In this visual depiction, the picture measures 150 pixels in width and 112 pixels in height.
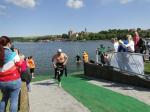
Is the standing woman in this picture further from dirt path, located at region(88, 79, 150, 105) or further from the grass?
dirt path, located at region(88, 79, 150, 105)

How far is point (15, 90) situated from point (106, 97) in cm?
527

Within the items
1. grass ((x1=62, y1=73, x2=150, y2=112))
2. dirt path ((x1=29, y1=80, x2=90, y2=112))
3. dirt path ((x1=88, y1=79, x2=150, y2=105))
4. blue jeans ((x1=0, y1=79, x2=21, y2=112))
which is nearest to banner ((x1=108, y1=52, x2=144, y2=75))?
dirt path ((x1=88, y1=79, x2=150, y2=105))

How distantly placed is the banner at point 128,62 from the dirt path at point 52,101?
286cm

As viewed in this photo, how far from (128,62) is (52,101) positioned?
4.40 metres

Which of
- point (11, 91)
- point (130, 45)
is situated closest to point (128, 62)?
point (130, 45)

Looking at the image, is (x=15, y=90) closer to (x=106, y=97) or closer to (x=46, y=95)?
(x=106, y=97)

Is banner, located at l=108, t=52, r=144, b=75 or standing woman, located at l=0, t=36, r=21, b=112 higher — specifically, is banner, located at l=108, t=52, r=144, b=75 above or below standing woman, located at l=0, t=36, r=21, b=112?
below

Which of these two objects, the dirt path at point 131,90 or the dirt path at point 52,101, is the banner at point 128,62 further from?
the dirt path at point 52,101

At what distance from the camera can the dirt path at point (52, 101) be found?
10.2 meters

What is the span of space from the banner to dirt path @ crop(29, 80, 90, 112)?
286 cm

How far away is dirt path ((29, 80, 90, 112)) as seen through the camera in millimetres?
10188

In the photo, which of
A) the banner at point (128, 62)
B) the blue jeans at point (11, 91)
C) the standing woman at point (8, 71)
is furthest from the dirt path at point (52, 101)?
the standing woman at point (8, 71)

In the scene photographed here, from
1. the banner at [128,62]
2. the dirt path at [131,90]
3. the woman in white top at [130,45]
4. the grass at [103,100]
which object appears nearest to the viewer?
the grass at [103,100]

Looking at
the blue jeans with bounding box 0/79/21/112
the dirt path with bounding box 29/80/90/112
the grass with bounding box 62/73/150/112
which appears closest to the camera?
the blue jeans with bounding box 0/79/21/112
